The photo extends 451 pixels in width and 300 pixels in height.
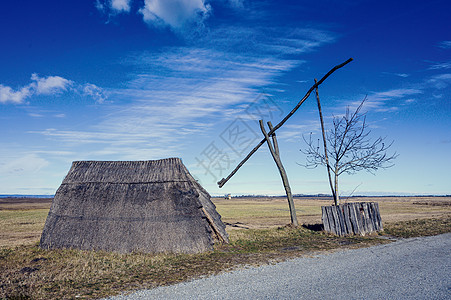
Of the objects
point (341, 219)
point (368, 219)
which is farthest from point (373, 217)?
point (341, 219)

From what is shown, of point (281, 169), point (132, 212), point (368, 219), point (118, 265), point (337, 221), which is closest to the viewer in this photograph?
point (118, 265)

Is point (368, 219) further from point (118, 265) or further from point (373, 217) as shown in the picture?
point (118, 265)

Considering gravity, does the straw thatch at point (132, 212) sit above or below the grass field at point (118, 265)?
above

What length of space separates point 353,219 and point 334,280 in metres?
9.84

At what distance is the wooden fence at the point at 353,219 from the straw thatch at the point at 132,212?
690 cm

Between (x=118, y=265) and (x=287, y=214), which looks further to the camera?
(x=287, y=214)

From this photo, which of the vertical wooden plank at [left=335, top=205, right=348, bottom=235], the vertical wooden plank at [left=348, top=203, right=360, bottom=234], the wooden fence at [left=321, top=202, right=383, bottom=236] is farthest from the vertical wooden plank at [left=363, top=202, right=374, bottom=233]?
the vertical wooden plank at [left=335, top=205, right=348, bottom=235]

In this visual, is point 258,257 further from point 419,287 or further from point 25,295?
point 25,295

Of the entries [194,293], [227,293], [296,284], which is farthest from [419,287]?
[194,293]

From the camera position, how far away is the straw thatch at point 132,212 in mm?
12375

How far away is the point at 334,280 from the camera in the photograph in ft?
24.6

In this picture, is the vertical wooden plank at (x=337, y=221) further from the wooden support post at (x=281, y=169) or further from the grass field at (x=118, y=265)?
the wooden support post at (x=281, y=169)

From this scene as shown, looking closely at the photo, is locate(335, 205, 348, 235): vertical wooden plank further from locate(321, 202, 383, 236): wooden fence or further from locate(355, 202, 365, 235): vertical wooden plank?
locate(355, 202, 365, 235): vertical wooden plank

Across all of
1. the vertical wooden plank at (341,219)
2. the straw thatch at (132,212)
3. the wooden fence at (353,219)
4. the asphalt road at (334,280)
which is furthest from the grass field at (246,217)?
the asphalt road at (334,280)
